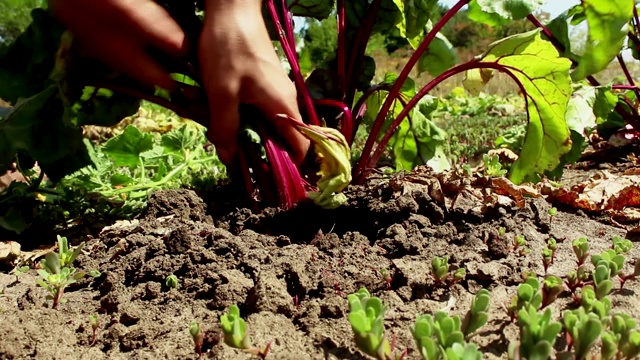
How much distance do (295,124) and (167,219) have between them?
575 millimetres

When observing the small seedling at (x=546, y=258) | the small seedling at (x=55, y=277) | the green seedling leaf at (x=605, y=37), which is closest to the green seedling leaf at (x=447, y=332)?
the small seedling at (x=546, y=258)

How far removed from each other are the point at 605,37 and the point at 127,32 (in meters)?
1.95

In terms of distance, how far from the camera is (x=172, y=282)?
151 cm

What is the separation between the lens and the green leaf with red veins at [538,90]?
2.11 m

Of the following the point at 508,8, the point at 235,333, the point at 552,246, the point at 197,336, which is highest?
the point at 508,8

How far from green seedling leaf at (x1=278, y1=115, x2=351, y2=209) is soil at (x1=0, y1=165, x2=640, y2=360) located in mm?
87

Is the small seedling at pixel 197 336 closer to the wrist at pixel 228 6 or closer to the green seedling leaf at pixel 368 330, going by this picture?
the green seedling leaf at pixel 368 330

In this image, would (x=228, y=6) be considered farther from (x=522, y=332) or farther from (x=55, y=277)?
(x=522, y=332)

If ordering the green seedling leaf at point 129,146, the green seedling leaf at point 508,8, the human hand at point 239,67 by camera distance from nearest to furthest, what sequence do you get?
1. the human hand at point 239,67
2. the green seedling leaf at point 508,8
3. the green seedling leaf at point 129,146

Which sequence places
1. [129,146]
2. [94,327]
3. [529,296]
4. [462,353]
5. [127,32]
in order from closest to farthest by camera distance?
[462,353], [529,296], [94,327], [127,32], [129,146]

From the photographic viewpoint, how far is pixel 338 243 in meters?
1.73

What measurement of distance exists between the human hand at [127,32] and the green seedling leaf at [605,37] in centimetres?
168

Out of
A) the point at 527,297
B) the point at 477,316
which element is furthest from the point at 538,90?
the point at 477,316

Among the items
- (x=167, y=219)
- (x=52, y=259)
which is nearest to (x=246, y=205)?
(x=167, y=219)
